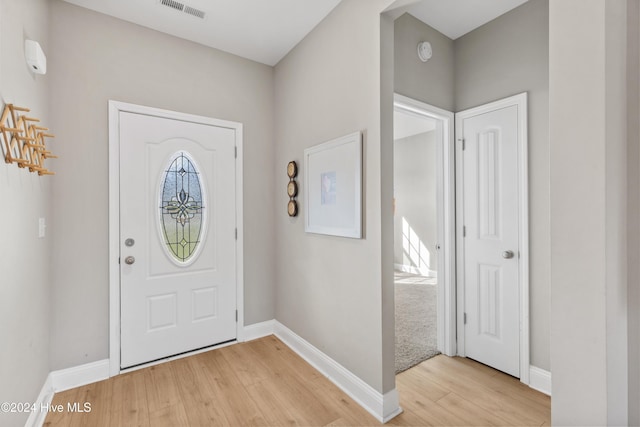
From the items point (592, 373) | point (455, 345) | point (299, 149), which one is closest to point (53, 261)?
point (299, 149)

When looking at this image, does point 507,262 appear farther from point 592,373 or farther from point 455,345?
point 592,373

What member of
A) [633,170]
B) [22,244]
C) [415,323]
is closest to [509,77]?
[633,170]

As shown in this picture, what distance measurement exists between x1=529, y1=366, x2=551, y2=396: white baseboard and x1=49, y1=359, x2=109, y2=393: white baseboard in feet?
10.2

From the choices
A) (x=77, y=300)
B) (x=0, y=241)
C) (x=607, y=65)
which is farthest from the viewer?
(x=77, y=300)

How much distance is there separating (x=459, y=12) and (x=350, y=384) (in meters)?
2.85

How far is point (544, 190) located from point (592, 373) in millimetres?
1493

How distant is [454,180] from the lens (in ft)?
8.63

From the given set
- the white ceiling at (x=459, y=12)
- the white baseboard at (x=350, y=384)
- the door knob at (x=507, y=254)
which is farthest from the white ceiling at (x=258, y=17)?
the white baseboard at (x=350, y=384)

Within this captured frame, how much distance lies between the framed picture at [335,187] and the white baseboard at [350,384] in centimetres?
97

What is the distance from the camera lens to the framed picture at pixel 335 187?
2.06 metres

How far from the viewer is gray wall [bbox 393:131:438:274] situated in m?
5.96

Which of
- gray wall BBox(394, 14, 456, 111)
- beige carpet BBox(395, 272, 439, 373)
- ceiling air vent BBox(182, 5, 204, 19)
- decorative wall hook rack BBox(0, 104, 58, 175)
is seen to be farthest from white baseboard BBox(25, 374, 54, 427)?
gray wall BBox(394, 14, 456, 111)

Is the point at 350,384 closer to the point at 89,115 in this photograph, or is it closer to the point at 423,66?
the point at 423,66

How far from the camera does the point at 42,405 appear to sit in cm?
191
